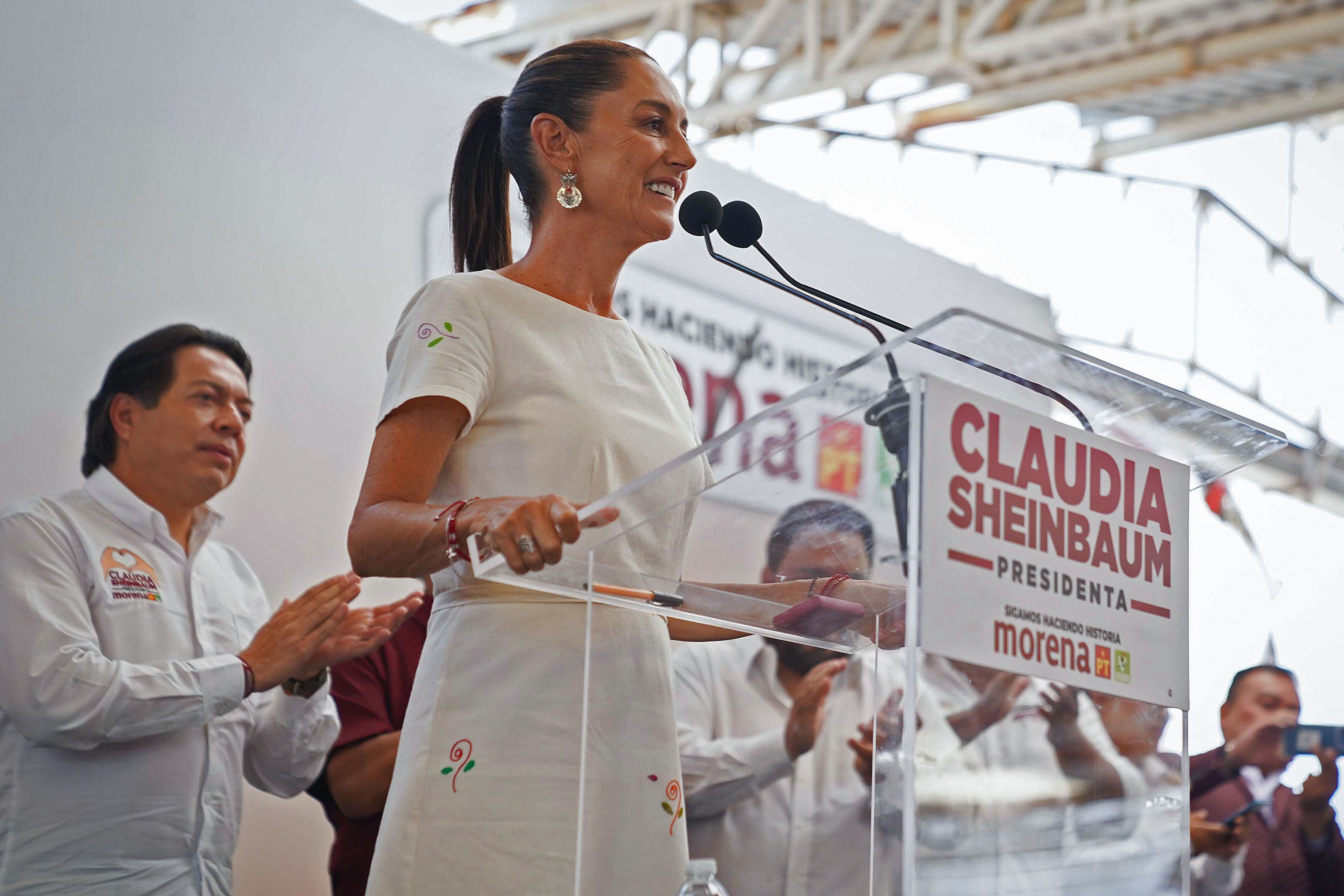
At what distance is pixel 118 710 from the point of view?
2057mm

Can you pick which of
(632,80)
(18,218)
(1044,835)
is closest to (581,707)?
(1044,835)

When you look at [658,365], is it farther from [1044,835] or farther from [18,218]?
[18,218]

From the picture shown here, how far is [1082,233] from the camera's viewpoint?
497 centimetres

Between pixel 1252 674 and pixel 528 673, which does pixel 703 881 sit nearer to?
pixel 528 673

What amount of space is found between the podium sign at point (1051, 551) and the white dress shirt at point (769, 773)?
0.07 meters

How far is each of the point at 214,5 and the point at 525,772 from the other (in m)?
2.09

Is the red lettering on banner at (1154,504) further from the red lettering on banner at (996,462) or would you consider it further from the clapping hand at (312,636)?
the clapping hand at (312,636)

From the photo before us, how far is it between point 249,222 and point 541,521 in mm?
1955

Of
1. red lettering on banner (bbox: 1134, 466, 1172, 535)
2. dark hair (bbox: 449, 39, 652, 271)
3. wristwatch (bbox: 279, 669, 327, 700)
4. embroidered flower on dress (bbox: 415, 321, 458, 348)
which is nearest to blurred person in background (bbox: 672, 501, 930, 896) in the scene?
red lettering on banner (bbox: 1134, 466, 1172, 535)

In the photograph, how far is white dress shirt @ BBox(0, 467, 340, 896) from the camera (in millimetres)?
2055

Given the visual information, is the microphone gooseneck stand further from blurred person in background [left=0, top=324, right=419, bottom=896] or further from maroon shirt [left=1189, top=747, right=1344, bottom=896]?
maroon shirt [left=1189, top=747, right=1344, bottom=896]

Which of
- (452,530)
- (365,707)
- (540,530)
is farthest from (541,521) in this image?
(365,707)

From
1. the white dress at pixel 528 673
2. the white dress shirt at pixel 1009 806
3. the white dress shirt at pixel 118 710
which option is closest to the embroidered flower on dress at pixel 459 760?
the white dress at pixel 528 673

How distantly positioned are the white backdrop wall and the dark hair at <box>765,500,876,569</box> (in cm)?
132
